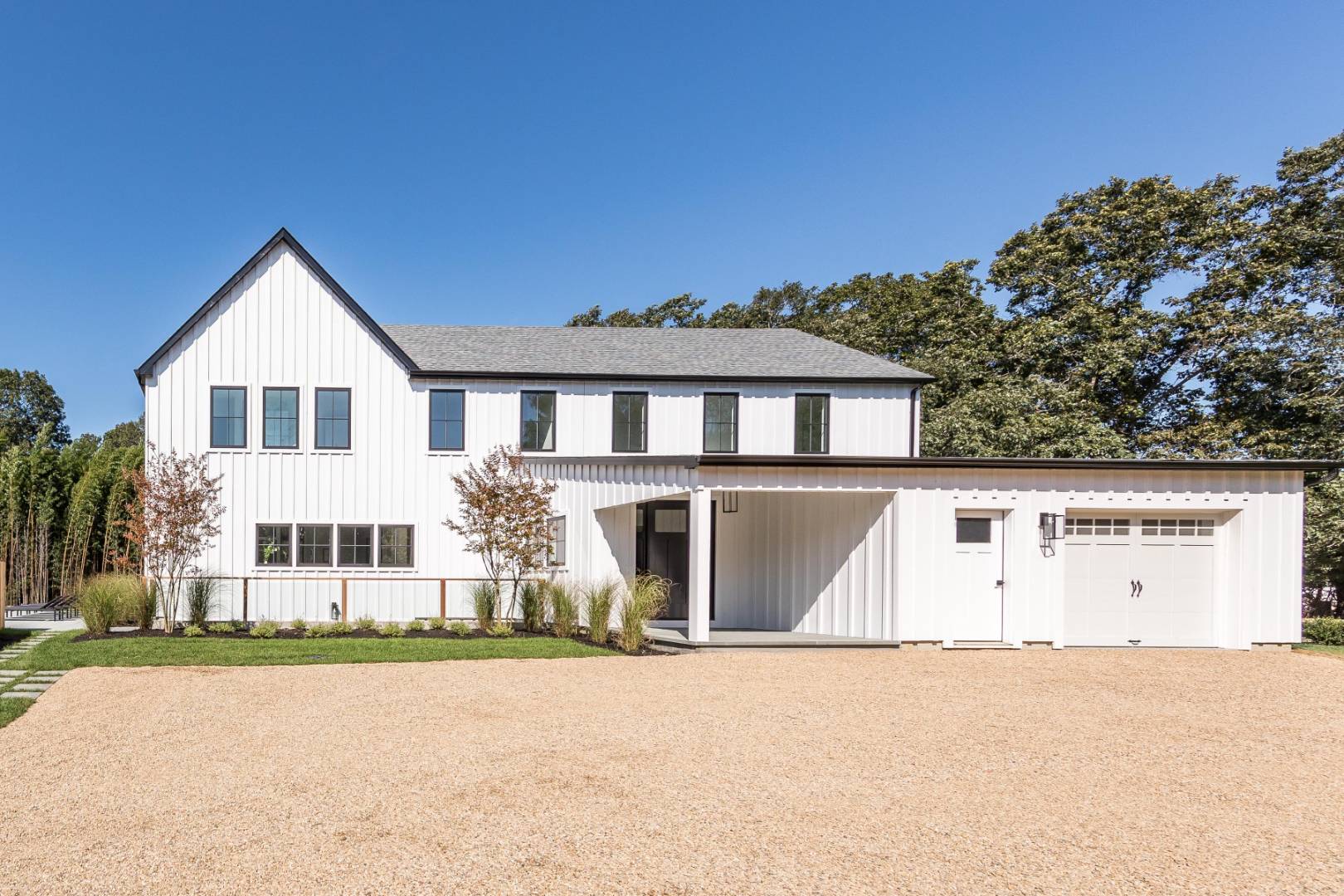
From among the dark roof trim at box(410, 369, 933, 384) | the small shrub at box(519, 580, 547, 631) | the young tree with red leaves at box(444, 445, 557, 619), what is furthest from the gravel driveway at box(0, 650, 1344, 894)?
the dark roof trim at box(410, 369, 933, 384)

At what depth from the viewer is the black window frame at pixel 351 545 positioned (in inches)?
672

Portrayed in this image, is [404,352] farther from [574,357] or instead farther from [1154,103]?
[1154,103]

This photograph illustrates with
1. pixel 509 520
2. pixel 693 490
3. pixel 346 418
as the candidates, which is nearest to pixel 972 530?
pixel 693 490

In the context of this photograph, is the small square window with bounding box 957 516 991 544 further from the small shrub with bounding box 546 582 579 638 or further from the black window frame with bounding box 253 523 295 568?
the black window frame with bounding box 253 523 295 568

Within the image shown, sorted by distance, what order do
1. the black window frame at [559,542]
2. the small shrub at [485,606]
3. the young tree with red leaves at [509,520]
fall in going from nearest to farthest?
the small shrub at [485,606] → the young tree with red leaves at [509,520] → the black window frame at [559,542]

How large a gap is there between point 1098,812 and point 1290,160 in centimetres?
2718

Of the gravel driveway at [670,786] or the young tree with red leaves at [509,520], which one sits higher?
the young tree with red leaves at [509,520]

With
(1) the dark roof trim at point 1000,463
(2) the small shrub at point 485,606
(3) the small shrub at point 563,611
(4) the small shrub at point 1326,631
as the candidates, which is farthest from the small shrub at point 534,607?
(4) the small shrub at point 1326,631

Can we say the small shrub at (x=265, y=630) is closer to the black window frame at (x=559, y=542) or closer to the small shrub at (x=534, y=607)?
the small shrub at (x=534, y=607)

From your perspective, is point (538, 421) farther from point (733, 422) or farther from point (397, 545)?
point (733, 422)

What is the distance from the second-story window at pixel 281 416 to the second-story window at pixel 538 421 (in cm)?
504

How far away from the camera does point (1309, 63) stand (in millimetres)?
16312

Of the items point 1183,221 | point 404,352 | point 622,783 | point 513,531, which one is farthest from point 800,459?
point 1183,221

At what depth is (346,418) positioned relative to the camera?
17312mm
